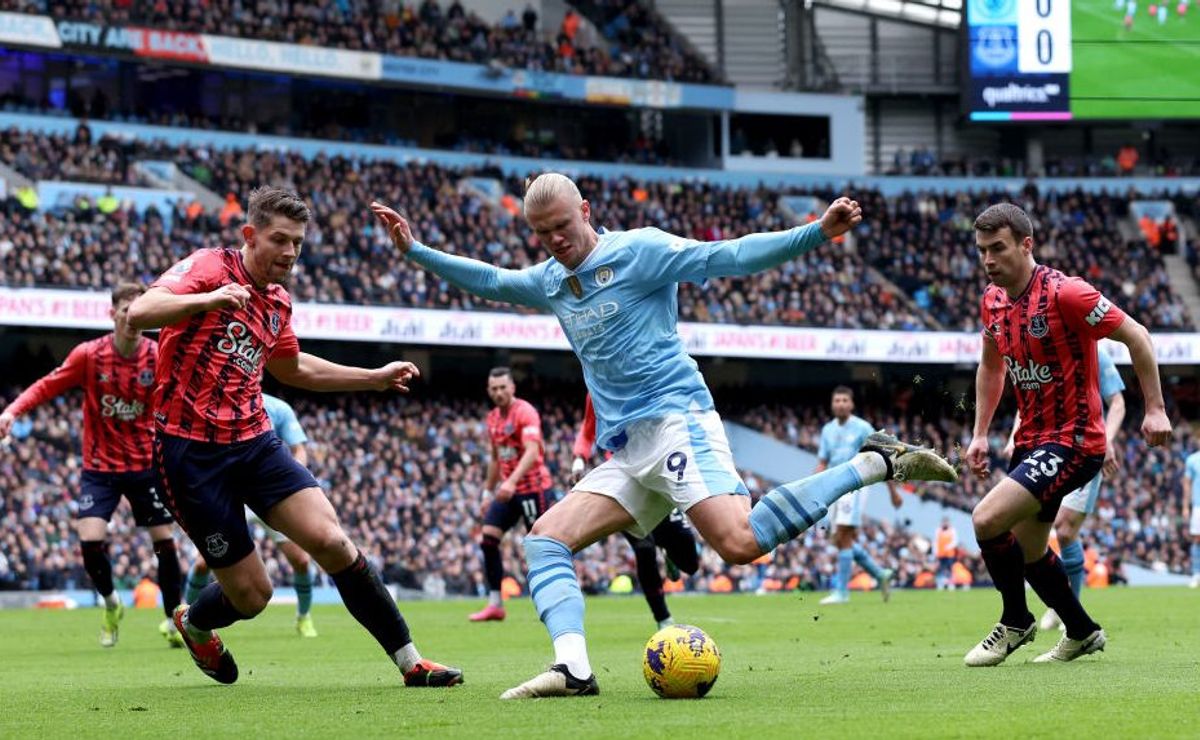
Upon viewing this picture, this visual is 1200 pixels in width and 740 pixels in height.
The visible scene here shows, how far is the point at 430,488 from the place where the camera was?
35.6m

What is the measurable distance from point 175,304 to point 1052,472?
4.81m

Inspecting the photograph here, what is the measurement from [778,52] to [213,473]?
5026 cm

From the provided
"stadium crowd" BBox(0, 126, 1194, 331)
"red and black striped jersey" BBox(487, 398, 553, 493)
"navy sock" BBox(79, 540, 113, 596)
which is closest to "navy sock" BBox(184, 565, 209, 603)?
"navy sock" BBox(79, 540, 113, 596)

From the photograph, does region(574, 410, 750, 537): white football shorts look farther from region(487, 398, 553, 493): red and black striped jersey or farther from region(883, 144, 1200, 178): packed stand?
region(883, 144, 1200, 178): packed stand

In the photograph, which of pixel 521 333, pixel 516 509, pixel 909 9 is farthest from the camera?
pixel 909 9

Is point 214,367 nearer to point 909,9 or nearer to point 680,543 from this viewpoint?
Result: point 680,543

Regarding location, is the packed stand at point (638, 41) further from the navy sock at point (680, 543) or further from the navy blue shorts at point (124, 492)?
the navy blue shorts at point (124, 492)

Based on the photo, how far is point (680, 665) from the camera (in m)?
7.88

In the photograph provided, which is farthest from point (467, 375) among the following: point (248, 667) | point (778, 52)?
point (248, 667)

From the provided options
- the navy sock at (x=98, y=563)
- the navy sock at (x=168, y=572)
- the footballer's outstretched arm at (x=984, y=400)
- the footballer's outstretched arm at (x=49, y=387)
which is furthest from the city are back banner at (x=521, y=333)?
the footballer's outstretched arm at (x=984, y=400)

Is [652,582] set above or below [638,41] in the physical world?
below

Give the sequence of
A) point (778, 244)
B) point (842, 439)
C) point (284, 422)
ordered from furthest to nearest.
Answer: point (842, 439), point (284, 422), point (778, 244)

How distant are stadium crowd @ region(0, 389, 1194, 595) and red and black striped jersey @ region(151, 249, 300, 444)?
62.1ft

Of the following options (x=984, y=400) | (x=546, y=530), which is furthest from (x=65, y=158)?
(x=546, y=530)
